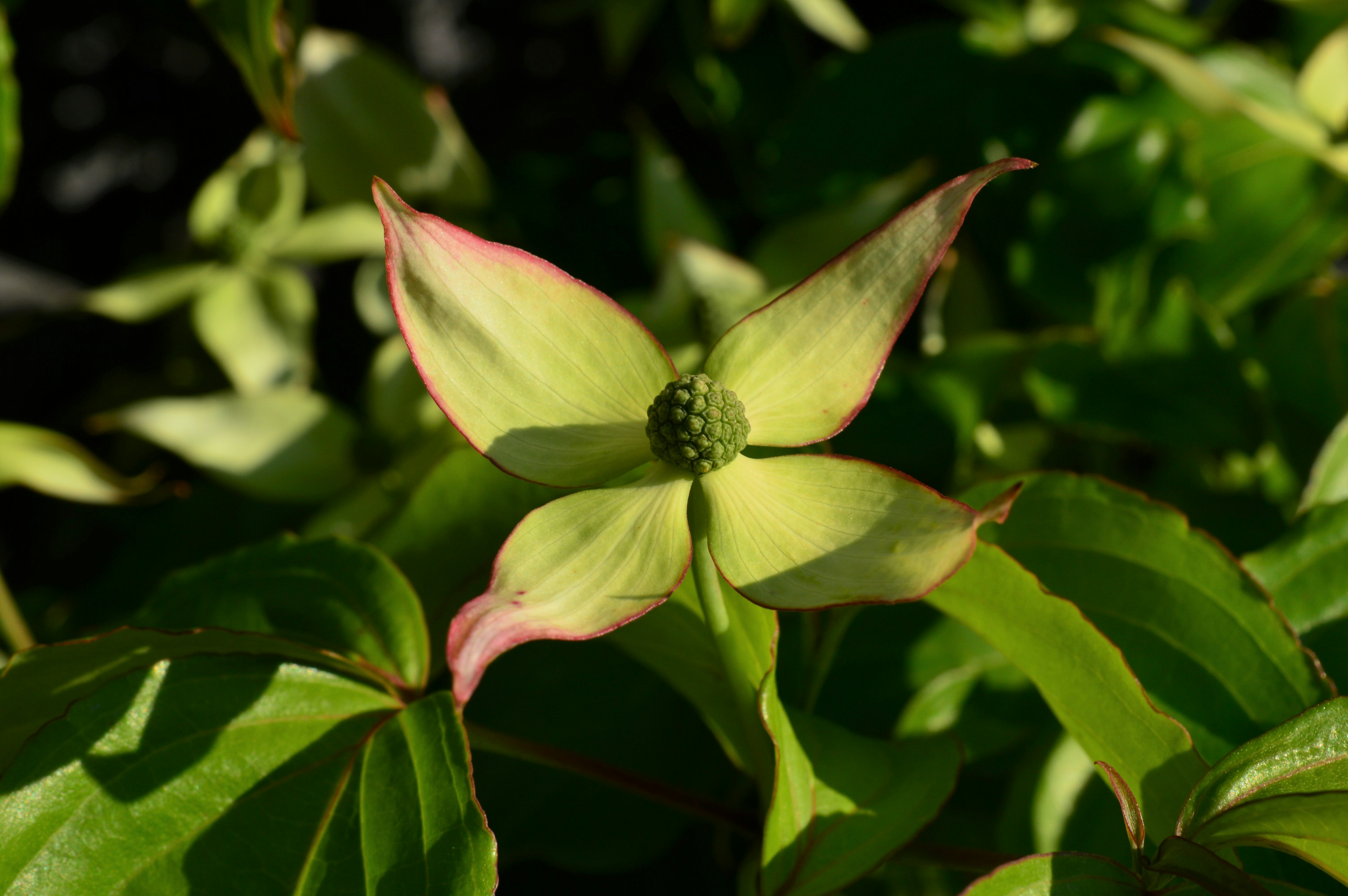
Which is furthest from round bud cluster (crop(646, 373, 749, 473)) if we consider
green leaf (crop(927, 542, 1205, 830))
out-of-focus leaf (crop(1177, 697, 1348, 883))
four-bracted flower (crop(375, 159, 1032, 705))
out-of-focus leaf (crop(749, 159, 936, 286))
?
out-of-focus leaf (crop(749, 159, 936, 286))

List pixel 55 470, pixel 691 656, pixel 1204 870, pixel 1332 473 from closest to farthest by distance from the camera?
pixel 1204 870, pixel 691 656, pixel 1332 473, pixel 55 470

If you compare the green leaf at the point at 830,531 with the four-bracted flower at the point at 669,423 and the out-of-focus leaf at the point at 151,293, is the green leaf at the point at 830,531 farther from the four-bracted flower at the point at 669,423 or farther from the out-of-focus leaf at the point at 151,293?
the out-of-focus leaf at the point at 151,293

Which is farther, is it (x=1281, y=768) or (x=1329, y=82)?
(x=1329, y=82)

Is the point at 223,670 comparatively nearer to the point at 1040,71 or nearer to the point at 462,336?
the point at 462,336

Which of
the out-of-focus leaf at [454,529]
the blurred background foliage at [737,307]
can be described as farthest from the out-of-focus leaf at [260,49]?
the out-of-focus leaf at [454,529]

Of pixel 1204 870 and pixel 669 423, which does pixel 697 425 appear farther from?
pixel 1204 870

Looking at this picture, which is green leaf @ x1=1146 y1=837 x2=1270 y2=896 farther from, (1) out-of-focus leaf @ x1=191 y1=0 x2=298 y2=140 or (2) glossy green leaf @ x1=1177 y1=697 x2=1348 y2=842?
(1) out-of-focus leaf @ x1=191 y1=0 x2=298 y2=140

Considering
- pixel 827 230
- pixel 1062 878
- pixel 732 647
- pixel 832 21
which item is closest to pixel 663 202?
pixel 827 230
